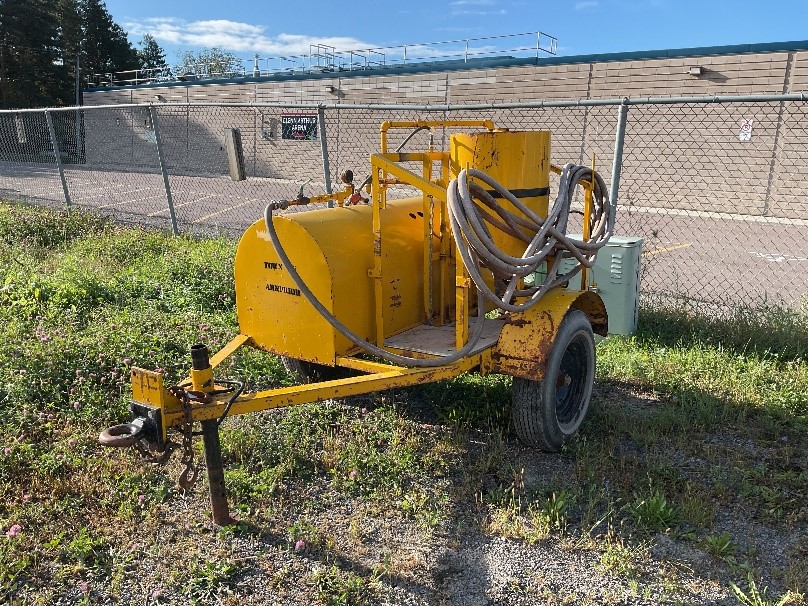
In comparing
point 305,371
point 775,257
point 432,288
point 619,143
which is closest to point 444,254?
point 432,288

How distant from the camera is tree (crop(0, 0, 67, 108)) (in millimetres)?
40969

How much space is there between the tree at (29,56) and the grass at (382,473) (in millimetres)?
43340

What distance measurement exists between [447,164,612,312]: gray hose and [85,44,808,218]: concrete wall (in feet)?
26.1

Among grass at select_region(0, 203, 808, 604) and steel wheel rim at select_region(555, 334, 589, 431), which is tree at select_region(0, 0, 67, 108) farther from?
steel wheel rim at select_region(555, 334, 589, 431)

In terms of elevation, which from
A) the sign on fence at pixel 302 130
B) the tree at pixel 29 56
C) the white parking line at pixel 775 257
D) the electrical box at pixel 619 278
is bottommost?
the white parking line at pixel 775 257

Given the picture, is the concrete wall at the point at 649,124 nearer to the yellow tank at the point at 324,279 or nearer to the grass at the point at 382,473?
the grass at the point at 382,473

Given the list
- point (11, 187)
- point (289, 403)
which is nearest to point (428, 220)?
point (289, 403)

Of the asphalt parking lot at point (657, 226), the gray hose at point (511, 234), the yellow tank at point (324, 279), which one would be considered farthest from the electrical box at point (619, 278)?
the yellow tank at point (324, 279)

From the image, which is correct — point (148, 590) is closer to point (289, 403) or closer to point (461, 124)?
point (289, 403)

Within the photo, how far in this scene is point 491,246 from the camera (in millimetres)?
3238

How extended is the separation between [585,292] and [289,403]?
2064mm

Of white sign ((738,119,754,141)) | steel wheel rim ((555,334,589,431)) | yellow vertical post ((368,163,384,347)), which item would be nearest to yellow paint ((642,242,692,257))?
white sign ((738,119,754,141))

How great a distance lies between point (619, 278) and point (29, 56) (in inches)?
1924

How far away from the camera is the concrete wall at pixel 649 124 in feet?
50.3
